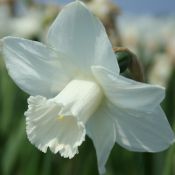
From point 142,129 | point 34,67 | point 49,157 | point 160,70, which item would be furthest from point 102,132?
point 160,70

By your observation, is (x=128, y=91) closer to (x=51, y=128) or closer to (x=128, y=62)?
(x=128, y=62)

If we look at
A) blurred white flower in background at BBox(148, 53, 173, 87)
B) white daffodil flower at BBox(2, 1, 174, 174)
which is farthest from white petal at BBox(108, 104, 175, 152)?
blurred white flower in background at BBox(148, 53, 173, 87)

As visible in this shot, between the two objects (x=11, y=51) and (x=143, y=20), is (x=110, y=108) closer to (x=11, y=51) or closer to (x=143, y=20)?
(x=11, y=51)

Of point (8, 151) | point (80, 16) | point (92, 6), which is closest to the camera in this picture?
point (80, 16)

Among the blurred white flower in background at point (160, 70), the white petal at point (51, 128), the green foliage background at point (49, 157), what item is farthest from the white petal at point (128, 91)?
the blurred white flower in background at point (160, 70)

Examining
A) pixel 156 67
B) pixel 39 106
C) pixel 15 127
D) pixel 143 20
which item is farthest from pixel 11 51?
pixel 143 20

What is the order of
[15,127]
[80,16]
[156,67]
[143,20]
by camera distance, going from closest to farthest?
[80,16]
[15,127]
[156,67]
[143,20]
